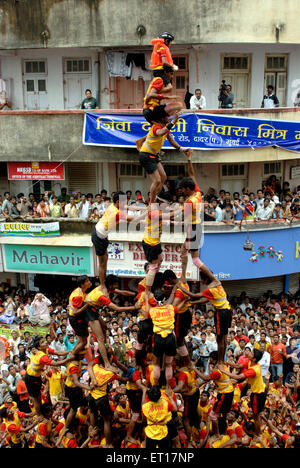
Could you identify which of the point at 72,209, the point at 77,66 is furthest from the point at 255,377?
the point at 77,66

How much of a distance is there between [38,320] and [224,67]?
1010 centimetres

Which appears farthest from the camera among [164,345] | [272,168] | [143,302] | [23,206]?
[272,168]

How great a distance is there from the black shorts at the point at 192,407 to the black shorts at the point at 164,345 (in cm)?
145

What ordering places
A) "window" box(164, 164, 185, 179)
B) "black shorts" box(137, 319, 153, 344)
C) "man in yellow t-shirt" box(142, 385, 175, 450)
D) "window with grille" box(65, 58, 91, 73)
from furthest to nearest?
"window with grille" box(65, 58, 91, 73) < "window" box(164, 164, 185, 179) < "black shorts" box(137, 319, 153, 344) < "man in yellow t-shirt" box(142, 385, 175, 450)

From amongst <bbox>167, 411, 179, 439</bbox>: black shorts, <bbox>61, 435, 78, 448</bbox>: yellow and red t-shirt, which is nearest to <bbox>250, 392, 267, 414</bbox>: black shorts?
<bbox>167, 411, 179, 439</bbox>: black shorts

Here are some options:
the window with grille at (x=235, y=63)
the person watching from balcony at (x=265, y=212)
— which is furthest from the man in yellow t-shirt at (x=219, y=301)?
the window with grille at (x=235, y=63)

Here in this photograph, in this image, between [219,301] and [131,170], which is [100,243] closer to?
[219,301]

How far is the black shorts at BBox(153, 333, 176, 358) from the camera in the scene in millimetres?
8414

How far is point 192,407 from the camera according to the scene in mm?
9539

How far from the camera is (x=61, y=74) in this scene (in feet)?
56.0

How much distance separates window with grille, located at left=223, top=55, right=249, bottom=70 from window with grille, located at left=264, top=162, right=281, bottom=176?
337cm

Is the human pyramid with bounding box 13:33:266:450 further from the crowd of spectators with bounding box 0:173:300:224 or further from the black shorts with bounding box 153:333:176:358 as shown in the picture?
the crowd of spectators with bounding box 0:173:300:224

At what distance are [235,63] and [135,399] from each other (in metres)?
11.7

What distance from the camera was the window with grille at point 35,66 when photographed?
1722 cm
